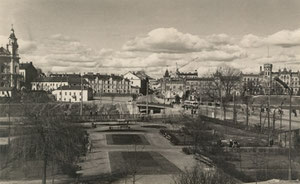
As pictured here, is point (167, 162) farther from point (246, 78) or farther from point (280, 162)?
point (246, 78)

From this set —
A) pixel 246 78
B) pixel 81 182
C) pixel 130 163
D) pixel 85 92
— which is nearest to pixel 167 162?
pixel 130 163

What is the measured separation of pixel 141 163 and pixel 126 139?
1475cm

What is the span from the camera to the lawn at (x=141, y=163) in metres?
→ 27.8

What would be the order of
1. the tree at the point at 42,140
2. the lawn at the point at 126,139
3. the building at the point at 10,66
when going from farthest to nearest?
the building at the point at 10,66 → the lawn at the point at 126,139 → the tree at the point at 42,140

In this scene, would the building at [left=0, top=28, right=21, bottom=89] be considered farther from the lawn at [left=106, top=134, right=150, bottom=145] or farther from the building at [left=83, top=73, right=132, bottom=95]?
the lawn at [left=106, top=134, right=150, bottom=145]

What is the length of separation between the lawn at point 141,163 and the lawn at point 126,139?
19.0 feet

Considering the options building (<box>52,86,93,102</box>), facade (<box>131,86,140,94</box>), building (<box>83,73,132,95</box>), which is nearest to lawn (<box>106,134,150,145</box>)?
building (<box>52,86,93,102</box>)

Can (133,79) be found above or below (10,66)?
below

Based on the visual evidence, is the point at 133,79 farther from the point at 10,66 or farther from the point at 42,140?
the point at 42,140

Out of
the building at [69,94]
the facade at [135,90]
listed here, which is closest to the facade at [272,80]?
the facade at [135,90]

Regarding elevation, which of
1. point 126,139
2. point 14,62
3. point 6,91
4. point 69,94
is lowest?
point 126,139

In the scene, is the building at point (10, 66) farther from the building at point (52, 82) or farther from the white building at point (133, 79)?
the white building at point (133, 79)

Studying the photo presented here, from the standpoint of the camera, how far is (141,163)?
30.3m

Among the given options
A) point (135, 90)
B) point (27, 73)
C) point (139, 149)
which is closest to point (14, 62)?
point (27, 73)
